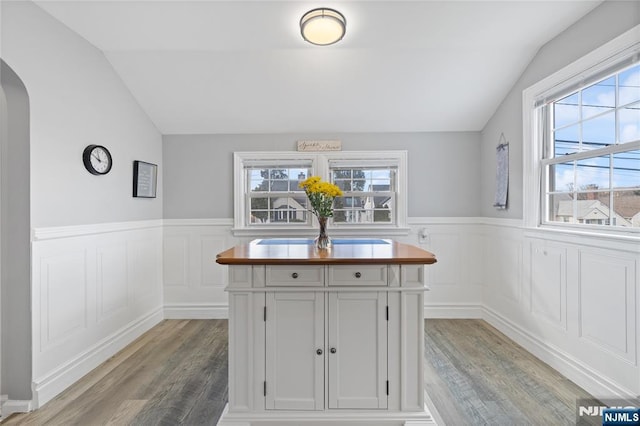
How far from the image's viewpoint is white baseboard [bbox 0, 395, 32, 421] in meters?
2.10

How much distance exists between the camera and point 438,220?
385 cm

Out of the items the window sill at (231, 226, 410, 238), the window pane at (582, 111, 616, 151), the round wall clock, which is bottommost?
the window sill at (231, 226, 410, 238)

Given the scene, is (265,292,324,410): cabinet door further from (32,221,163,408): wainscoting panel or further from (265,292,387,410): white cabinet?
(32,221,163,408): wainscoting panel

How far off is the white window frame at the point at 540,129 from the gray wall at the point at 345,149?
2.81 feet

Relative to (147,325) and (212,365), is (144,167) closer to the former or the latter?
(147,325)

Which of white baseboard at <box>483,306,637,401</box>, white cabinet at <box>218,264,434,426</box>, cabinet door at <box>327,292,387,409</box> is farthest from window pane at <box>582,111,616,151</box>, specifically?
cabinet door at <box>327,292,387,409</box>

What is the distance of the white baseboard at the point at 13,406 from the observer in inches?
82.6

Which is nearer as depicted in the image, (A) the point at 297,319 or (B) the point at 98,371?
(A) the point at 297,319

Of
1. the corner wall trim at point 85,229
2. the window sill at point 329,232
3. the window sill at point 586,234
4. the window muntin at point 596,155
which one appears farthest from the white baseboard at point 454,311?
the corner wall trim at point 85,229

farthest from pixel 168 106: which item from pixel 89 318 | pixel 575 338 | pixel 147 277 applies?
pixel 575 338

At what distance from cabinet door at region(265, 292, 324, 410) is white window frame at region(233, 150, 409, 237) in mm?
1961

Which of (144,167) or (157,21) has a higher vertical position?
(157,21)

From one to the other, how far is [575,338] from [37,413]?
366cm

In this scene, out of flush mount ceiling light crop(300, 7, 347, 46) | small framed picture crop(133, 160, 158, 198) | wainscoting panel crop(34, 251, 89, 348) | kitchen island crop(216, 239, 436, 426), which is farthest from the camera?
small framed picture crop(133, 160, 158, 198)
